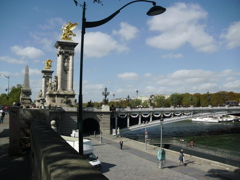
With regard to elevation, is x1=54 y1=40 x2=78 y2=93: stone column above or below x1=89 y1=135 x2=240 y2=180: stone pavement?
above

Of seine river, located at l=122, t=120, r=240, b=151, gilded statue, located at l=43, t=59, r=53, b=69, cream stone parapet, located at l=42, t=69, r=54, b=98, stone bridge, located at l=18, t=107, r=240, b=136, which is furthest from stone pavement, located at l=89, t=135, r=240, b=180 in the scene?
gilded statue, located at l=43, t=59, r=53, b=69

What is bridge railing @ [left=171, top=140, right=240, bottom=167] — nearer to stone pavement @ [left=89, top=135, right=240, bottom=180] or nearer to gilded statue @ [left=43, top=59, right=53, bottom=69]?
stone pavement @ [left=89, top=135, right=240, bottom=180]

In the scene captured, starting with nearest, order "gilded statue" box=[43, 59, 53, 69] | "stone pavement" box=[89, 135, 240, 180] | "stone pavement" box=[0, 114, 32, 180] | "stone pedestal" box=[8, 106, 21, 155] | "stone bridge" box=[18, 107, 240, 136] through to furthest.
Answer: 1. "stone pavement" box=[0, 114, 32, 180]
2. "stone pedestal" box=[8, 106, 21, 155]
3. "stone pavement" box=[89, 135, 240, 180]
4. "stone bridge" box=[18, 107, 240, 136]
5. "gilded statue" box=[43, 59, 53, 69]

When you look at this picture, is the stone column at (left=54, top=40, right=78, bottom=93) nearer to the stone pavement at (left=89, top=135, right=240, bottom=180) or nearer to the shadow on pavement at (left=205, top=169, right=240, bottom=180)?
the stone pavement at (left=89, top=135, right=240, bottom=180)

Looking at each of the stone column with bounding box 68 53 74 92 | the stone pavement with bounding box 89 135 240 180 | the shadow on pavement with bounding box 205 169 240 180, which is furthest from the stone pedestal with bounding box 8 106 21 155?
the stone column with bounding box 68 53 74 92

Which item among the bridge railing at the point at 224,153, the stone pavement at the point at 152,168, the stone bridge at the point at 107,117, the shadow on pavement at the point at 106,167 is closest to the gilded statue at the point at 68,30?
the stone bridge at the point at 107,117

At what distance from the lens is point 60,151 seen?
5215 mm

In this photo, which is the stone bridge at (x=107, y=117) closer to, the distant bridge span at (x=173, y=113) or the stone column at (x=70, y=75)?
the distant bridge span at (x=173, y=113)

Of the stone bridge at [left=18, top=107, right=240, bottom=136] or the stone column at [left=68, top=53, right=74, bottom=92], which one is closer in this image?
the stone bridge at [left=18, top=107, right=240, bottom=136]

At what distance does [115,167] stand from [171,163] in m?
6.71

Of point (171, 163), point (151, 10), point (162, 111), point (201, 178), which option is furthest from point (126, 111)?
point (151, 10)

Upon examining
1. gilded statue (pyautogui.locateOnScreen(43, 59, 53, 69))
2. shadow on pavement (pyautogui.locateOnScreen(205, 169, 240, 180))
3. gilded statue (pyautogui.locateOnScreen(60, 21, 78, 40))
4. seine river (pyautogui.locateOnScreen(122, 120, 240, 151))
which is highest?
gilded statue (pyautogui.locateOnScreen(60, 21, 78, 40))

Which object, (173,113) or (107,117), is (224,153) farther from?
(173,113)

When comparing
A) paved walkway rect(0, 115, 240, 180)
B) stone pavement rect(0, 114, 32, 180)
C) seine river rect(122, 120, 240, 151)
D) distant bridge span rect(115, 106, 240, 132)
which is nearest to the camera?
stone pavement rect(0, 114, 32, 180)
